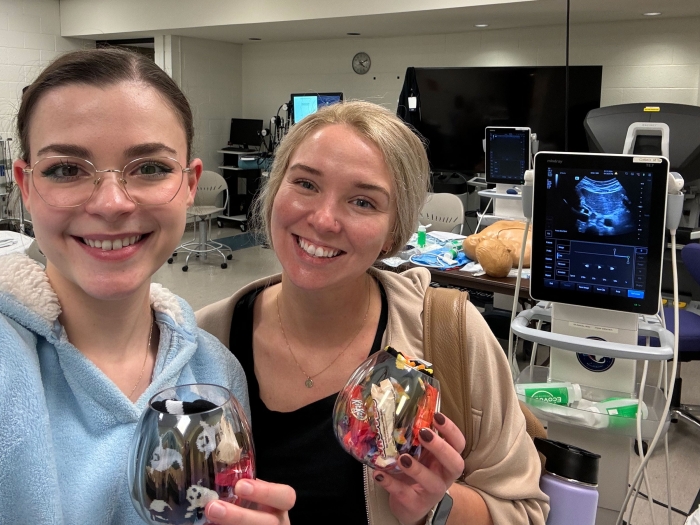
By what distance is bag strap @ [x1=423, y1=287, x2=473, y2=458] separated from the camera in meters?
1.20

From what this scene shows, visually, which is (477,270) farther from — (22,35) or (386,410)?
(22,35)

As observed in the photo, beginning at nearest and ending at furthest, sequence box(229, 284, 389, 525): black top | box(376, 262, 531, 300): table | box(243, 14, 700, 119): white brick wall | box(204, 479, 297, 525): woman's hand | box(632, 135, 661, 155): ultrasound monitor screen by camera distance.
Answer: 1. box(204, 479, 297, 525): woman's hand
2. box(229, 284, 389, 525): black top
3. box(632, 135, 661, 155): ultrasound monitor screen
4. box(376, 262, 531, 300): table
5. box(243, 14, 700, 119): white brick wall

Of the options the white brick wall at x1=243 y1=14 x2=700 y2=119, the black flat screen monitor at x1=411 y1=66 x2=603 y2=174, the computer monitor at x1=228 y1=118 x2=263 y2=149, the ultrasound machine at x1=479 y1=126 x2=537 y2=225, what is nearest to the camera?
the ultrasound machine at x1=479 y1=126 x2=537 y2=225

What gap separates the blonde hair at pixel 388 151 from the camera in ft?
4.05

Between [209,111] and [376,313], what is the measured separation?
7.83 m

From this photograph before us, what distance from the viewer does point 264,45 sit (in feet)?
28.7

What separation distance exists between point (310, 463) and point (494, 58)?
21.2 ft

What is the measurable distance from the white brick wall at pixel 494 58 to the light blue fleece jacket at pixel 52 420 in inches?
223

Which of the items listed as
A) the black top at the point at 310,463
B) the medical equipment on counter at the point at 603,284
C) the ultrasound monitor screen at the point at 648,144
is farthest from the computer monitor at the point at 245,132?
the black top at the point at 310,463

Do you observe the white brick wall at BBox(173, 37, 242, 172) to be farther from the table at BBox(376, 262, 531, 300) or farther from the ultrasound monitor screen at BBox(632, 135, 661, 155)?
the ultrasound monitor screen at BBox(632, 135, 661, 155)

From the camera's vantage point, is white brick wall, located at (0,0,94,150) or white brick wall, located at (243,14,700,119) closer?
white brick wall, located at (243,14,700,119)

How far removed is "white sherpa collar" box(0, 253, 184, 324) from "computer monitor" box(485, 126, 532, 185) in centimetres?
371

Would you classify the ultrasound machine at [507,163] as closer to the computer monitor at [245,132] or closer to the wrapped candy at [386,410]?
the wrapped candy at [386,410]

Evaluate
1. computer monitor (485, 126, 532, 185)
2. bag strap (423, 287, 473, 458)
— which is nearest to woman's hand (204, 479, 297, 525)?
bag strap (423, 287, 473, 458)
